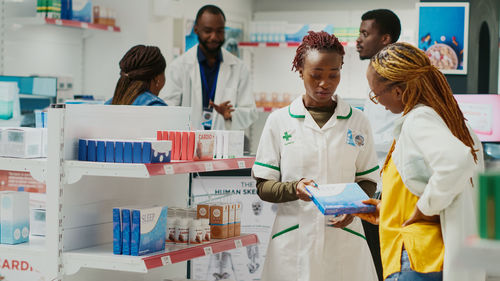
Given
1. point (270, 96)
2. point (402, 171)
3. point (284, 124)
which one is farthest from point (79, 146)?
point (270, 96)

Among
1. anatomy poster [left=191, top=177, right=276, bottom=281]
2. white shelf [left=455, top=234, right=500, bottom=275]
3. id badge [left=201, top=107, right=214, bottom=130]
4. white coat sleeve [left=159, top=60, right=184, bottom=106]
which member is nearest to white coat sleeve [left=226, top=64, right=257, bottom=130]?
white coat sleeve [left=159, top=60, right=184, bottom=106]

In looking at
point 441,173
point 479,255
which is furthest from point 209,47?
point 479,255

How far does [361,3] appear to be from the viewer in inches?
335

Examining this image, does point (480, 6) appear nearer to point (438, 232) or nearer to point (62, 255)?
point (438, 232)

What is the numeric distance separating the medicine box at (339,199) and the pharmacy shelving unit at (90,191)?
600mm

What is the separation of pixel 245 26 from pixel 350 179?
237 inches

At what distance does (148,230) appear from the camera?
9.55 feet

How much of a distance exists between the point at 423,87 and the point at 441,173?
367mm

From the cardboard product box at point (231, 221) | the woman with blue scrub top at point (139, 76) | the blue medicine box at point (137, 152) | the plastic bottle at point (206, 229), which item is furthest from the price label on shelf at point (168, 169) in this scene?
the woman with blue scrub top at point (139, 76)

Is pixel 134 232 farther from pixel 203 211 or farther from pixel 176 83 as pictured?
pixel 176 83

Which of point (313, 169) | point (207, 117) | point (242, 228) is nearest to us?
point (313, 169)

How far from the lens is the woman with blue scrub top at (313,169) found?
115 inches

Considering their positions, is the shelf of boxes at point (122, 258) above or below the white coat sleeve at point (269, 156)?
below

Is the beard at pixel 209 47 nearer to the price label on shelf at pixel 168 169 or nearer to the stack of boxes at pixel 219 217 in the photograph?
the stack of boxes at pixel 219 217
